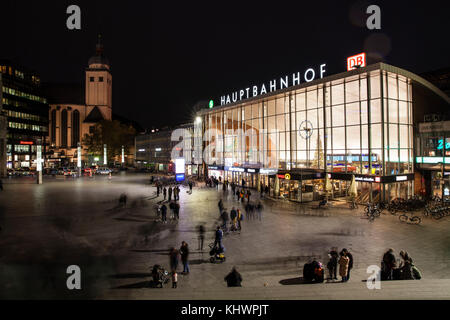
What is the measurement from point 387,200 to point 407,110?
10161 mm

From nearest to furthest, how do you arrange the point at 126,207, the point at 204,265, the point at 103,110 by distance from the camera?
the point at 204,265 < the point at 126,207 < the point at 103,110

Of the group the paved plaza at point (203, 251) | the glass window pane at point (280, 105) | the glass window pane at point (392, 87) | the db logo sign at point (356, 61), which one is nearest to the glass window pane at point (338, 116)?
the db logo sign at point (356, 61)

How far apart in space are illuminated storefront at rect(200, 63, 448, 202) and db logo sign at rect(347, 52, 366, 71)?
2.54 ft

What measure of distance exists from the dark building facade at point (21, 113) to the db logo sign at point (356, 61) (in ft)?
303

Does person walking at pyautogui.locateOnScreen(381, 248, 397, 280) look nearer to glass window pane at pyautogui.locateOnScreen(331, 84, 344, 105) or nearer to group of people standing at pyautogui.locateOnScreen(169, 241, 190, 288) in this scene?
group of people standing at pyautogui.locateOnScreen(169, 241, 190, 288)

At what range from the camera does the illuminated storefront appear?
28.3 metres

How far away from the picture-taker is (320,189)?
108 ft

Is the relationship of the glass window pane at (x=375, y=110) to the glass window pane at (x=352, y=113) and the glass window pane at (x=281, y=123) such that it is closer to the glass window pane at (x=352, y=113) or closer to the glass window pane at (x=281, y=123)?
the glass window pane at (x=352, y=113)

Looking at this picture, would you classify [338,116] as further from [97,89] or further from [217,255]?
[97,89]

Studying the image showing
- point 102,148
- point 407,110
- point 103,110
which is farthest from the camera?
point 103,110

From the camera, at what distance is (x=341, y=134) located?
31828mm

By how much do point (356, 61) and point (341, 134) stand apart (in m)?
7.60
